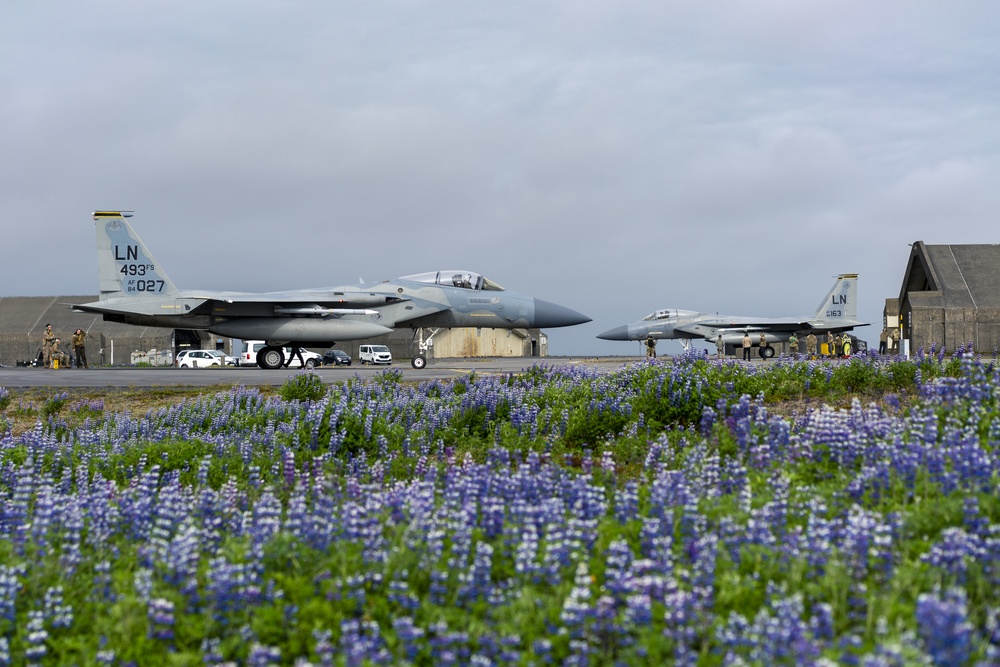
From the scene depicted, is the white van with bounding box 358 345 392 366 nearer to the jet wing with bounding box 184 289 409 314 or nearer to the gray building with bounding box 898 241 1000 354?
the jet wing with bounding box 184 289 409 314

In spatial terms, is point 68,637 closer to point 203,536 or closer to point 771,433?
point 203,536

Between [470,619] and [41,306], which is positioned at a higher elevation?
[41,306]

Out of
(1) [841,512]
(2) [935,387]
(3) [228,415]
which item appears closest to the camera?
(1) [841,512]

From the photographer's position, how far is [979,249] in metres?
60.8

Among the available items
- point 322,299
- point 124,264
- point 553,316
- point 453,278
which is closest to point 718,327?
point 553,316

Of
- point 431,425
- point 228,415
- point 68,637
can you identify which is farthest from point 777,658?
point 228,415

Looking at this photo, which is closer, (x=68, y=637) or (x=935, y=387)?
(x=68, y=637)

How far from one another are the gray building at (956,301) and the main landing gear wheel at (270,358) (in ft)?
124

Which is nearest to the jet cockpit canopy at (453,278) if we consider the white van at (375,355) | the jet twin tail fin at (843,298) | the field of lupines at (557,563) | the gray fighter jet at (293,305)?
the gray fighter jet at (293,305)

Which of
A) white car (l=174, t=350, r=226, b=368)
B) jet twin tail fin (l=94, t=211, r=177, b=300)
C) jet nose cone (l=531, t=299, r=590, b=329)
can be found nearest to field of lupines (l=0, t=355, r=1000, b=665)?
jet nose cone (l=531, t=299, r=590, b=329)

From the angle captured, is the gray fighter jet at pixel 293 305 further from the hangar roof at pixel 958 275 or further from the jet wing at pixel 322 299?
the hangar roof at pixel 958 275

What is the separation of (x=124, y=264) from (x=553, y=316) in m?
16.7

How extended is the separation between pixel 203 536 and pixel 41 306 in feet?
259

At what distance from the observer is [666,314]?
198ft
